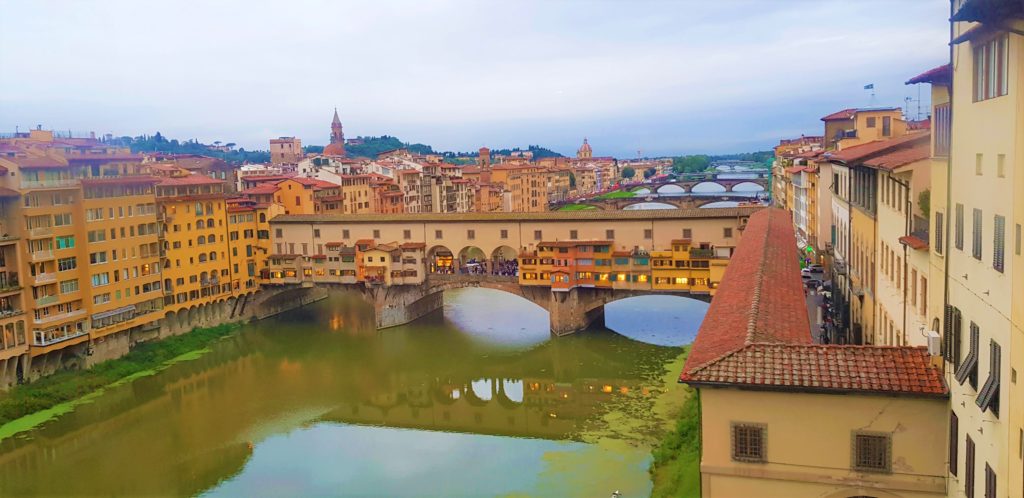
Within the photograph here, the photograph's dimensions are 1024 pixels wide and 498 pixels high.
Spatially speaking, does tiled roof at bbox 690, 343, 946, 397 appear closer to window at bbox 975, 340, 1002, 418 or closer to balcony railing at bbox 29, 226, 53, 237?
window at bbox 975, 340, 1002, 418

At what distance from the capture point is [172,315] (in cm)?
2814

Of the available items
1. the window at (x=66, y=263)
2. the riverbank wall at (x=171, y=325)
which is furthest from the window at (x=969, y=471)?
the window at (x=66, y=263)

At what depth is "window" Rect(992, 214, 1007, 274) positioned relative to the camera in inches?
234

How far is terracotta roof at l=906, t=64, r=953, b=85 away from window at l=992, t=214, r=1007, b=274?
243 centimetres

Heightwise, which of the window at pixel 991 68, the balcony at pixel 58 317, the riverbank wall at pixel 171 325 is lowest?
the riverbank wall at pixel 171 325

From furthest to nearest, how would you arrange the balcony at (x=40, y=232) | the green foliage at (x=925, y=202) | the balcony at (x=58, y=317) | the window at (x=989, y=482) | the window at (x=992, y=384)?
the balcony at (x=40, y=232) < the balcony at (x=58, y=317) < the green foliage at (x=925, y=202) < the window at (x=989, y=482) < the window at (x=992, y=384)

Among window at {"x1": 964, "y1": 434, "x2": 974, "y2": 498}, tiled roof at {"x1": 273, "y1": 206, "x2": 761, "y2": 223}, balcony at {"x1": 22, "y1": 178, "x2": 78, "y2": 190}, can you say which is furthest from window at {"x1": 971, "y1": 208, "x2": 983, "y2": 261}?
balcony at {"x1": 22, "y1": 178, "x2": 78, "y2": 190}

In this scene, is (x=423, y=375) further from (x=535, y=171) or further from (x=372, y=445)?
(x=535, y=171)

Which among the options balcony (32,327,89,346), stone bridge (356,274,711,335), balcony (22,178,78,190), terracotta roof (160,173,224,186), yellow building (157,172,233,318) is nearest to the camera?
balcony (32,327,89,346)

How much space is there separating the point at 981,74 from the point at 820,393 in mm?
3343

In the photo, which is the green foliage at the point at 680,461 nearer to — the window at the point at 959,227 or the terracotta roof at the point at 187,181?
the window at the point at 959,227

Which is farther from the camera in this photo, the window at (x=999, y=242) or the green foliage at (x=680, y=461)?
the green foliage at (x=680, y=461)

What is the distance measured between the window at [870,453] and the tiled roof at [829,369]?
51 centimetres

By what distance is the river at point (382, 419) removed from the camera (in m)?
16.4
